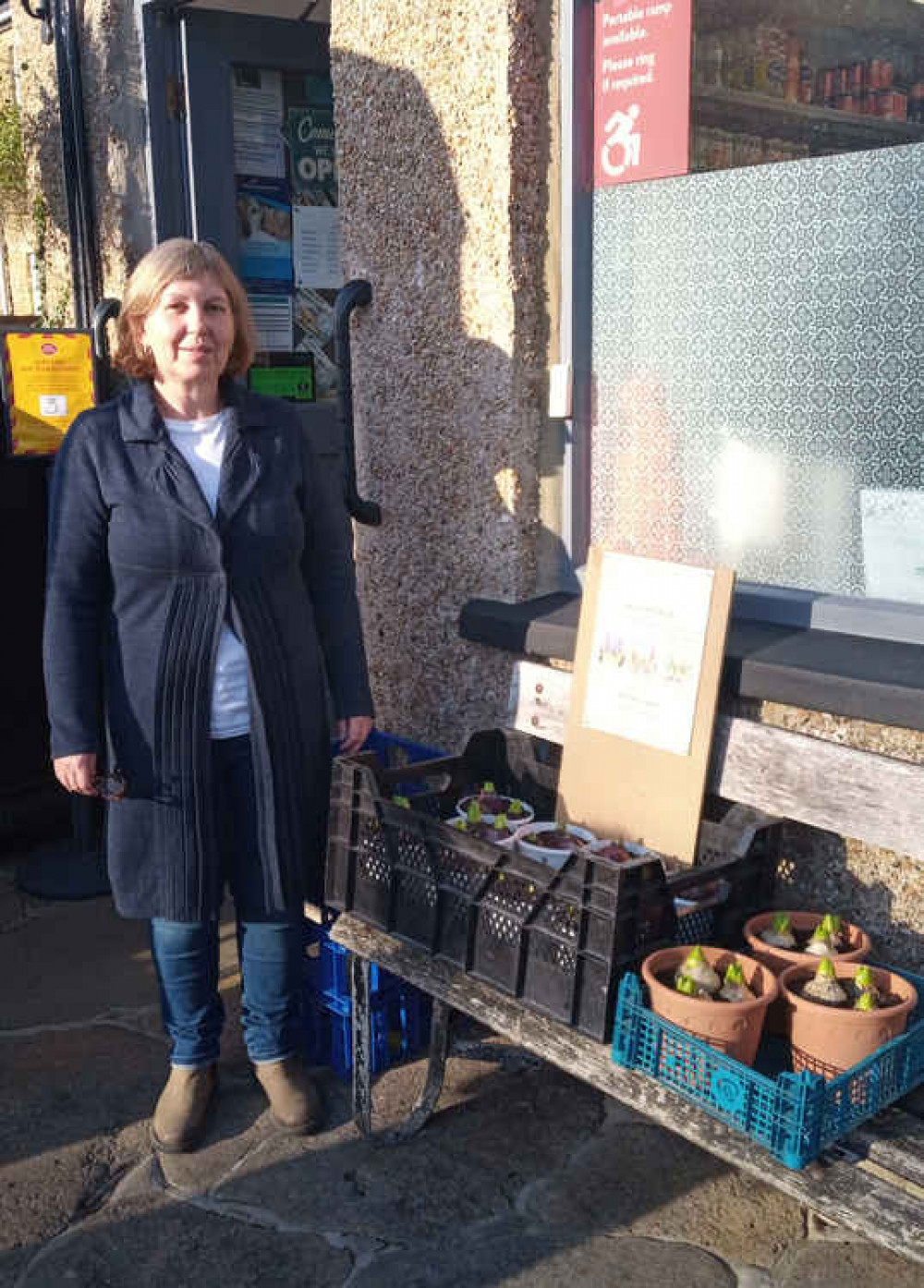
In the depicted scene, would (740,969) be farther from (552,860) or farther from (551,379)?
(551,379)

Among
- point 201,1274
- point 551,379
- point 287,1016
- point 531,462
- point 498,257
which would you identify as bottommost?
point 201,1274

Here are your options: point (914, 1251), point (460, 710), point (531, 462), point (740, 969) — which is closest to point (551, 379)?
point (531, 462)

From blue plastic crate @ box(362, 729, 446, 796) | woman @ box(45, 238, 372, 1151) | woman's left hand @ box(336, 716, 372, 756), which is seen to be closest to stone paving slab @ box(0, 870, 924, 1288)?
woman @ box(45, 238, 372, 1151)

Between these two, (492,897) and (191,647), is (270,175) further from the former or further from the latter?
(492,897)

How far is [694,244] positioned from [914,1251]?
2334mm

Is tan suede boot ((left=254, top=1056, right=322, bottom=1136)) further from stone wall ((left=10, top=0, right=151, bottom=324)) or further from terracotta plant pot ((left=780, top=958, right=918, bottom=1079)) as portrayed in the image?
stone wall ((left=10, top=0, right=151, bottom=324))

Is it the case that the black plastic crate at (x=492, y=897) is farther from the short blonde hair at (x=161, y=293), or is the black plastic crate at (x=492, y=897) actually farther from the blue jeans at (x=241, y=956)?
the short blonde hair at (x=161, y=293)

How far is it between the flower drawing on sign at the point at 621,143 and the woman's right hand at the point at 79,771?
1998 millimetres

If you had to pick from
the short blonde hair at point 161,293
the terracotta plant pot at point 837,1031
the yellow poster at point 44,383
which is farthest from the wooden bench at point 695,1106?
the yellow poster at point 44,383

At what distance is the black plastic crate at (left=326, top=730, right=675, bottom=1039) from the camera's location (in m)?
2.47

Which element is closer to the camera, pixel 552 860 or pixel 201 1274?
pixel 201 1274

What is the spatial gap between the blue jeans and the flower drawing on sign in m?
Result: 1.78

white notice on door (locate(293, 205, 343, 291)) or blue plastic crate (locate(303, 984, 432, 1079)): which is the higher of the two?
white notice on door (locate(293, 205, 343, 291))

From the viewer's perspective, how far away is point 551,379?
358cm
